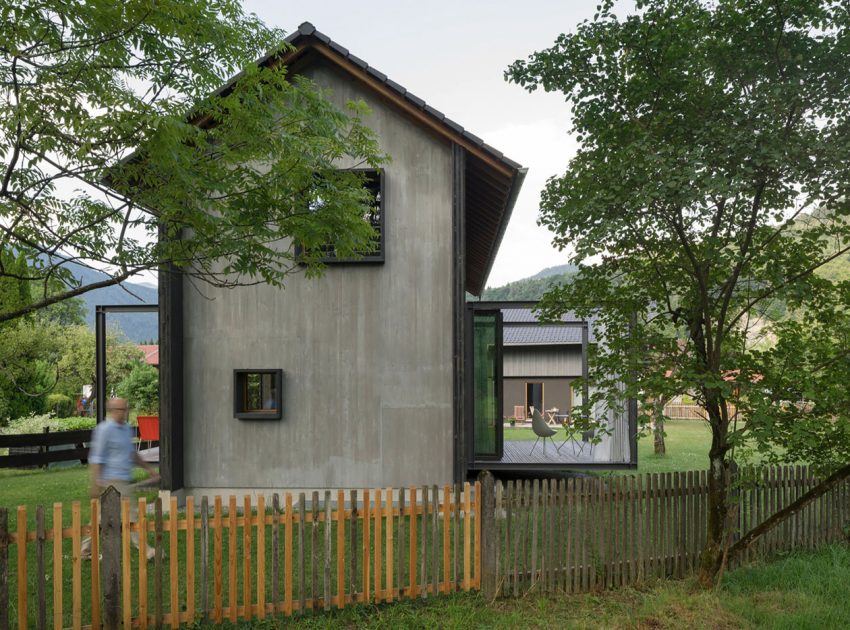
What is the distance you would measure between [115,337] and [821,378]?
51.2 meters

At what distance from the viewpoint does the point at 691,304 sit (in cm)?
652

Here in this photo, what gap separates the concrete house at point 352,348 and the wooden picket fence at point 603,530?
10.7 feet

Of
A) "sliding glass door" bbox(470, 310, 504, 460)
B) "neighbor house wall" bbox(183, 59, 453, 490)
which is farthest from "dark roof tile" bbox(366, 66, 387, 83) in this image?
"sliding glass door" bbox(470, 310, 504, 460)

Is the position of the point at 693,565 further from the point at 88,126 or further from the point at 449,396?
the point at 88,126

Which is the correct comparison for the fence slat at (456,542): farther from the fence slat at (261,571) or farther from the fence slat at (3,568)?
the fence slat at (3,568)

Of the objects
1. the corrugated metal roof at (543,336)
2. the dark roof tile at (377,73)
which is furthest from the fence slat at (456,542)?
the corrugated metal roof at (543,336)

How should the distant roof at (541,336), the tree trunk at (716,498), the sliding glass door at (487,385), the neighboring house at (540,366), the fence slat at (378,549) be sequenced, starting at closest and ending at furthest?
the fence slat at (378,549), the tree trunk at (716,498), the sliding glass door at (487,385), the distant roof at (541,336), the neighboring house at (540,366)

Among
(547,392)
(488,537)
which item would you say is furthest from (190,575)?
Result: (547,392)

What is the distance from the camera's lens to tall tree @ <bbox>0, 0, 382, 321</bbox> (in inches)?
199

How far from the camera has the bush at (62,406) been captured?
3162 cm

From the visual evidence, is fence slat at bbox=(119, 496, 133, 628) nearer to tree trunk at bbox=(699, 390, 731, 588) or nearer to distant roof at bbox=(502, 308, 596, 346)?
tree trunk at bbox=(699, 390, 731, 588)

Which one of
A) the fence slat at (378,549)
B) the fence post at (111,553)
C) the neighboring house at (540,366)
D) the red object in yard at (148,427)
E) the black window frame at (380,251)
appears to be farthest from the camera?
the neighboring house at (540,366)

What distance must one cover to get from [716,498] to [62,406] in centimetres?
3594

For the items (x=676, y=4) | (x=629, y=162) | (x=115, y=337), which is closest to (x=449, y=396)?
(x=629, y=162)
